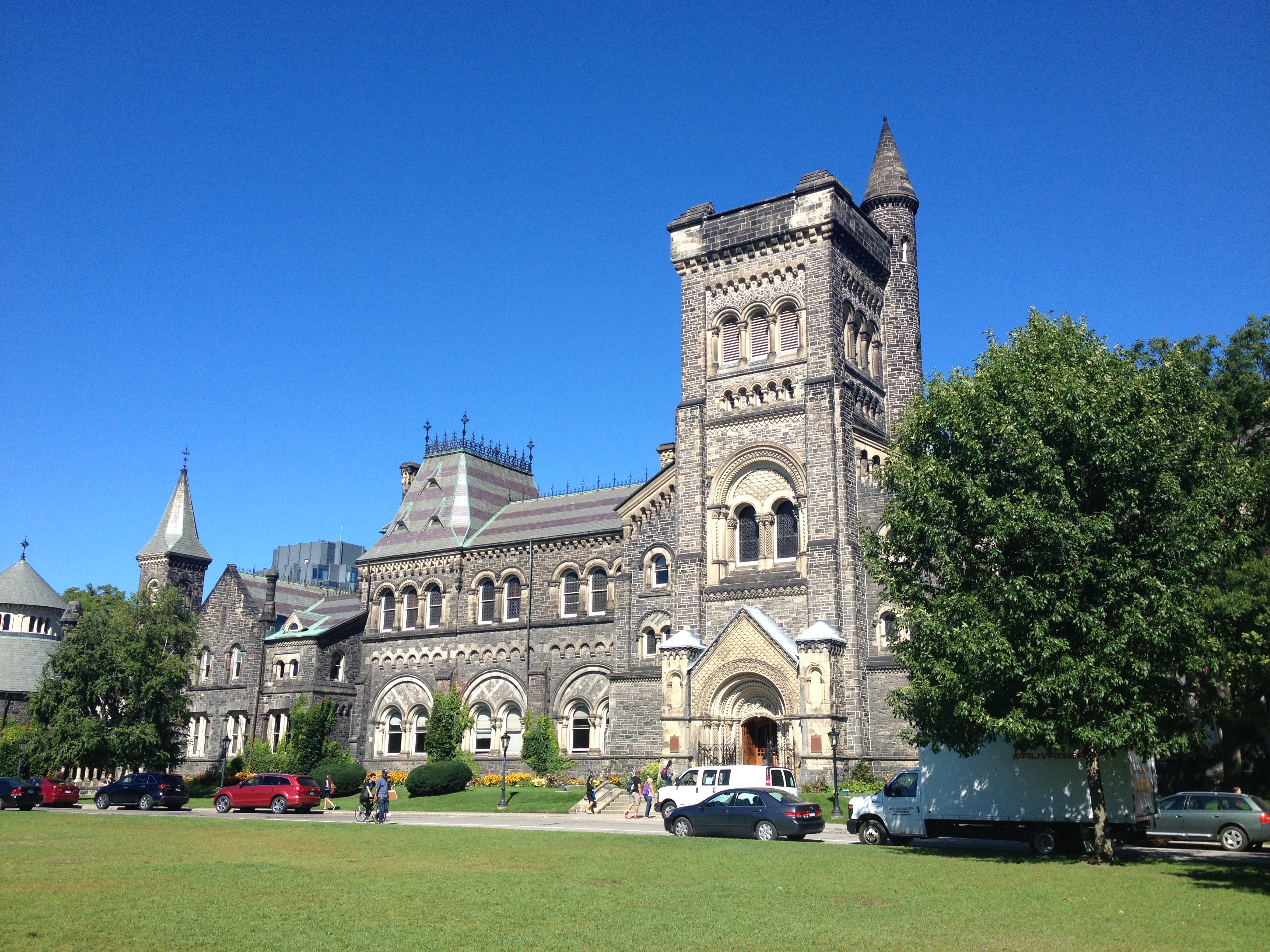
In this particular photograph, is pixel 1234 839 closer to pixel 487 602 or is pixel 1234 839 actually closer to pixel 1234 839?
pixel 1234 839

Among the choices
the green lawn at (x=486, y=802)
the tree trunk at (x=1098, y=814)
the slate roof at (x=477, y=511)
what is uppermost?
the slate roof at (x=477, y=511)

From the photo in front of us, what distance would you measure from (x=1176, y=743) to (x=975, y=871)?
513 cm

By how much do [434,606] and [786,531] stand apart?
20.8m

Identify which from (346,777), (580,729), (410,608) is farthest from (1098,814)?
(410,608)

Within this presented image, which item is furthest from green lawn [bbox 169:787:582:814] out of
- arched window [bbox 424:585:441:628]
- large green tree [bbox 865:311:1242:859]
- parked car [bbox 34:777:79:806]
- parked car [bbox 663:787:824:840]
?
large green tree [bbox 865:311:1242:859]

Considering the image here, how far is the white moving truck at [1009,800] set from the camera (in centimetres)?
2219

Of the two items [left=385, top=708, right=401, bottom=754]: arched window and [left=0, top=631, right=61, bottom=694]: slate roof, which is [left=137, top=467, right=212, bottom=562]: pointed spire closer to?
[left=0, top=631, right=61, bottom=694]: slate roof

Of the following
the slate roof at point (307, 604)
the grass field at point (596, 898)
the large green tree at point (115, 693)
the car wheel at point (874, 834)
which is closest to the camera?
the grass field at point (596, 898)

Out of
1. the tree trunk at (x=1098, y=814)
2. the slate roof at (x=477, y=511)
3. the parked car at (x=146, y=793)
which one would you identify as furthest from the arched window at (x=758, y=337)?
the parked car at (x=146, y=793)

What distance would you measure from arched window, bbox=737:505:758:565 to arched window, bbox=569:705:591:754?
11.2 metres

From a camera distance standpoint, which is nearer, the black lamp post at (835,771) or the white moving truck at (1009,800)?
the white moving truck at (1009,800)

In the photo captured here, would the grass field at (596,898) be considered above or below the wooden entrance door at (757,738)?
below

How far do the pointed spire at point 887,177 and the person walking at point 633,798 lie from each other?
26.7 meters

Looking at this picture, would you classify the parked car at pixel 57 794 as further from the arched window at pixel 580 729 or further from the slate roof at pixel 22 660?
the slate roof at pixel 22 660
